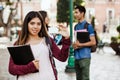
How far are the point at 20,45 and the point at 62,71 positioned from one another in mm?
11135

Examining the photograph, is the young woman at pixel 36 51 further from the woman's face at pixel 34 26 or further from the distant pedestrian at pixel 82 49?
the distant pedestrian at pixel 82 49

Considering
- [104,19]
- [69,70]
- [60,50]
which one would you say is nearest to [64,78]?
[69,70]

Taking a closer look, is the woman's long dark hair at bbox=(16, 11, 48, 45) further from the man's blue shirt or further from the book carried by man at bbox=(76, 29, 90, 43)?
the man's blue shirt

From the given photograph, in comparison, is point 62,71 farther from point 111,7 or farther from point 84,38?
point 111,7

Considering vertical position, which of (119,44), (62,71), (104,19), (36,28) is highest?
(36,28)

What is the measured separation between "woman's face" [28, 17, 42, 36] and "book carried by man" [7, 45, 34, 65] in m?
0.16

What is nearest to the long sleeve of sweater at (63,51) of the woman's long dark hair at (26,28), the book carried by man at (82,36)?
the woman's long dark hair at (26,28)

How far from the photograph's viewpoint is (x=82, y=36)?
26.9 feet

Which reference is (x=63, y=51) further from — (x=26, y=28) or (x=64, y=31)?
(x=26, y=28)

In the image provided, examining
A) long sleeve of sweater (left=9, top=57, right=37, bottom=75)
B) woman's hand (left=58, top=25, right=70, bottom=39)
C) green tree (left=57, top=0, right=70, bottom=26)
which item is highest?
woman's hand (left=58, top=25, right=70, bottom=39)

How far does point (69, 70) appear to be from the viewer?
610 inches

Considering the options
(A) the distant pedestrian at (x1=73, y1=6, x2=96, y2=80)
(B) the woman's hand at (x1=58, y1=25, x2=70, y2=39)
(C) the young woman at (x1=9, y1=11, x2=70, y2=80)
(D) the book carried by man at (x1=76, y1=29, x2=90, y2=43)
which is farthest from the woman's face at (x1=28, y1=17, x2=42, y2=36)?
(A) the distant pedestrian at (x1=73, y1=6, x2=96, y2=80)

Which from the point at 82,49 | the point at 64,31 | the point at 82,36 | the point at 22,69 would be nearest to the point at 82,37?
the point at 82,36

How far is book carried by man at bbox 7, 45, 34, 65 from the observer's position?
16.2ft
